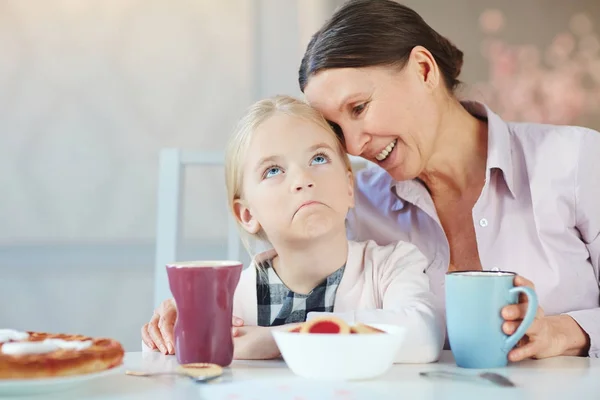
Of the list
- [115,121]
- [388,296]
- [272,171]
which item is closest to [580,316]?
[388,296]

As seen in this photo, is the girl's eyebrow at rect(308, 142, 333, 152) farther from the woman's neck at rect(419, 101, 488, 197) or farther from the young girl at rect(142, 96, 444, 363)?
the woman's neck at rect(419, 101, 488, 197)

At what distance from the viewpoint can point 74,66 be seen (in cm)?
292

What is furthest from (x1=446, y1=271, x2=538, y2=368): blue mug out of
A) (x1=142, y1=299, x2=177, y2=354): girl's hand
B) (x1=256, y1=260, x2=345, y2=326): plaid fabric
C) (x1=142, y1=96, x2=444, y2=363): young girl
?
(x1=142, y1=299, x2=177, y2=354): girl's hand

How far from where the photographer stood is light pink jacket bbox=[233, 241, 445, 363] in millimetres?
1063

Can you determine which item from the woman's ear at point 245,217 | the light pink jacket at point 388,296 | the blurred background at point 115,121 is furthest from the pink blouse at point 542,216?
the blurred background at point 115,121

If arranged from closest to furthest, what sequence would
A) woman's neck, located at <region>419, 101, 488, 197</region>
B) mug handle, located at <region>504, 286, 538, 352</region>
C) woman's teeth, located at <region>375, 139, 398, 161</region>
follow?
1. mug handle, located at <region>504, 286, 538, 352</region>
2. woman's teeth, located at <region>375, 139, 398, 161</region>
3. woman's neck, located at <region>419, 101, 488, 197</region>

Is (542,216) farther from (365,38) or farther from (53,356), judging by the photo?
(53,356)

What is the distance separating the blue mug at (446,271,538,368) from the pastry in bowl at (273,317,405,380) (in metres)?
0.13

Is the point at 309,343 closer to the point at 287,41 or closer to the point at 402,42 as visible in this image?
the point at 402,42

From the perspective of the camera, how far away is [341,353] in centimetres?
88

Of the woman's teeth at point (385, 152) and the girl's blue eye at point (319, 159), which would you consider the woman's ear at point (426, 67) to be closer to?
the woman's teeth at point (385, 152)

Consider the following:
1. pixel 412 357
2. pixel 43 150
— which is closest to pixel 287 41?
pixel 43 150

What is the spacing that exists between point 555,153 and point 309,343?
0.84 meters

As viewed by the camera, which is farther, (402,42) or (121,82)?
(121,82)
